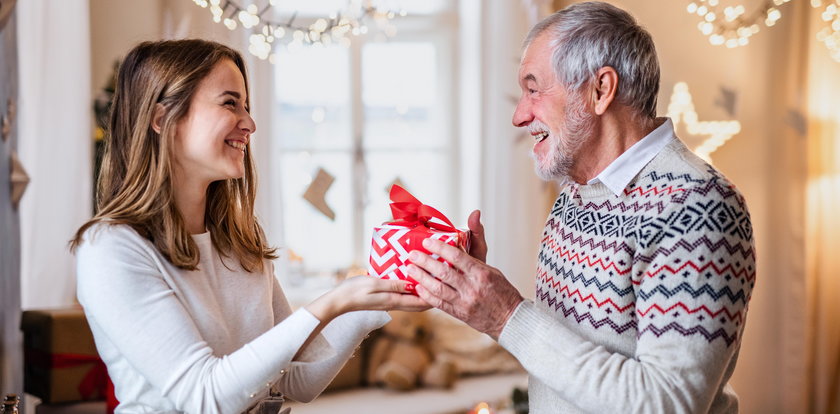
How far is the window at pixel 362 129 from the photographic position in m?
4.40

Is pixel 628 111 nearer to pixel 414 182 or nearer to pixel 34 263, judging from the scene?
pixel 34 263

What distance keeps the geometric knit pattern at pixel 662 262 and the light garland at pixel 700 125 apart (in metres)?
3.18

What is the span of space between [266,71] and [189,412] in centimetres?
298

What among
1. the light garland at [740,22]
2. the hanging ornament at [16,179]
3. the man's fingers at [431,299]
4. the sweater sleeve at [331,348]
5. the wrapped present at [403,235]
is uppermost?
the light garland at [740,22]

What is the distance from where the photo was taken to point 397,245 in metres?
1.39

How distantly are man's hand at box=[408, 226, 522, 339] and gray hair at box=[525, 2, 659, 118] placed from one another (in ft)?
1.36

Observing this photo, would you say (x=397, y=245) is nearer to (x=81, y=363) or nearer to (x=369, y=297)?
(x=369, y=297)

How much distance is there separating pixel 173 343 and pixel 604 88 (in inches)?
35.3

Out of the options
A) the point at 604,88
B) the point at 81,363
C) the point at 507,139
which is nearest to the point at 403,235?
the point at 604,88

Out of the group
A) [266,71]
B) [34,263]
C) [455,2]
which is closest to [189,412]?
[34,263]

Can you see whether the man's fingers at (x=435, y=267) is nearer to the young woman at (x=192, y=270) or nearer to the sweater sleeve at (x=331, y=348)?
the young woman at (x=192, y=270)

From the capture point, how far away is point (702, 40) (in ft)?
14.9

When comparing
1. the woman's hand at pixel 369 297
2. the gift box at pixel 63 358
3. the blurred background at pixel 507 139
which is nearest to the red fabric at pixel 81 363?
the gift box at pixel 63 358

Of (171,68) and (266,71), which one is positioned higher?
(266,71)
